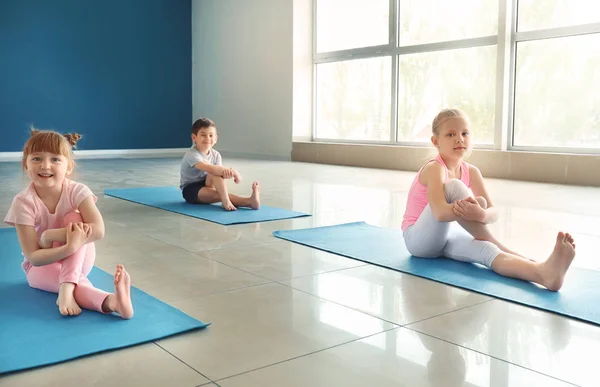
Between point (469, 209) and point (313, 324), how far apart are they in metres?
0.73

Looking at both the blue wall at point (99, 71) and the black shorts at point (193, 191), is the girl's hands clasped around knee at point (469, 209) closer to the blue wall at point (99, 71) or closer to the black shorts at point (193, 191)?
the black shorts at point (193, 191)

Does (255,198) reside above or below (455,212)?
below

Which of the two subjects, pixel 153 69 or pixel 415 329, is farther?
pixel 153 69

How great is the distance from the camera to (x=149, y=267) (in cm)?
222

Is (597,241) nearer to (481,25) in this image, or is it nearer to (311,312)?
(311,312)

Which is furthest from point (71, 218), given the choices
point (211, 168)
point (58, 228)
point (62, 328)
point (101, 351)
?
point (211, 168)

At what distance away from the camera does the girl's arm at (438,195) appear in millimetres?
2062

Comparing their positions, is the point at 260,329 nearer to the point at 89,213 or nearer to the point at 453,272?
the point at 89,213

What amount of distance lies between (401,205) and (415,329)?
237 cm

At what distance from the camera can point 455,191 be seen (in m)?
2.08

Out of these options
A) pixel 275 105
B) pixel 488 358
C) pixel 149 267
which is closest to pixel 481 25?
pixel 275 105

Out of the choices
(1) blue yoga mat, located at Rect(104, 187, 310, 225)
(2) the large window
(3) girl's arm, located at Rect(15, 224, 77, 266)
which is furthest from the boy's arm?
(2) the large window

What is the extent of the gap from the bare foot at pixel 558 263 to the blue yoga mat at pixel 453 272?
0.10 ft

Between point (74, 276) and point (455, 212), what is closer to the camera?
point (74, 276)
